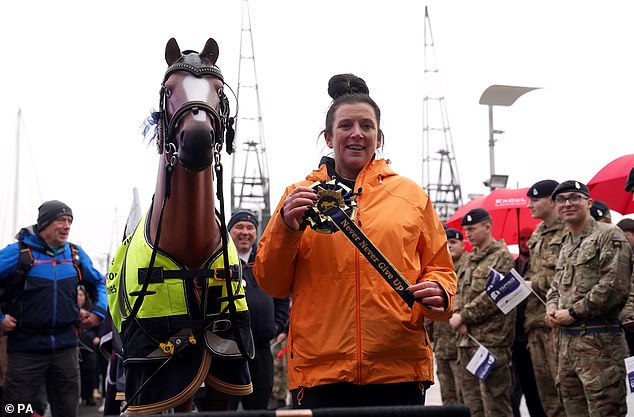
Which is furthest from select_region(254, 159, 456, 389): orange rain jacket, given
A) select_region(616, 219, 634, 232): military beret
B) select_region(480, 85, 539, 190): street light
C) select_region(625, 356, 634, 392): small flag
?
select_region(480, 85, 539, 190): street light

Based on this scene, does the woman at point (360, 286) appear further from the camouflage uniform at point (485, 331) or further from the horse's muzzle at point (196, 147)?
the camouflage uniform at point (485, 331)

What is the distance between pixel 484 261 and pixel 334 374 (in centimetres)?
576

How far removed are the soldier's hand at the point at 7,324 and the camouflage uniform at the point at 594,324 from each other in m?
5.31

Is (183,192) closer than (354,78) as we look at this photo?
No

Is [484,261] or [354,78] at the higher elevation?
[354,78]

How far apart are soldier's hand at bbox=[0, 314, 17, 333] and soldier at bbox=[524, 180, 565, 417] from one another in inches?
216

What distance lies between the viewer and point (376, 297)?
132 inches

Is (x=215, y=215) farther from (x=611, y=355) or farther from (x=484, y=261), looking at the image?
(x=484, y=261)

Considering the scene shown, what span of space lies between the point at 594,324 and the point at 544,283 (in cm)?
171

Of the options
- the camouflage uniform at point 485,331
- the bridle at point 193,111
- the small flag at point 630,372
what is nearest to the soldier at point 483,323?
the camouflage uniform at point 485,331

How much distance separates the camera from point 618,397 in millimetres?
6184

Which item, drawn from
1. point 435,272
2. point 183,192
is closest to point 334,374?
point 435,272

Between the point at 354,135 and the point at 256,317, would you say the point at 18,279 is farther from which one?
the point at 354,135

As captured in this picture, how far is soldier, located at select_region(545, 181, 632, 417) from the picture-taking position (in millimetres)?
6219
